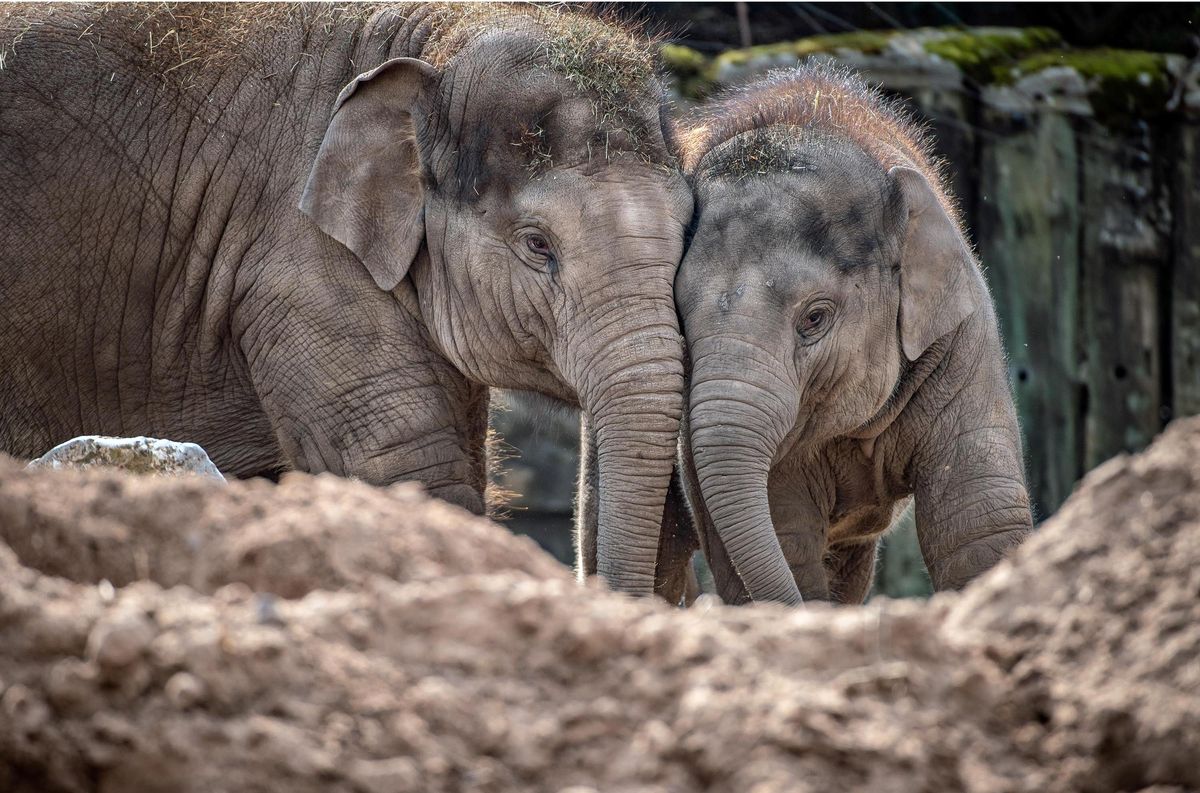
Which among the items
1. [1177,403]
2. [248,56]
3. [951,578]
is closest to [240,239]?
[248,56]

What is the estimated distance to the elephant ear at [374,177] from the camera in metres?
6.92

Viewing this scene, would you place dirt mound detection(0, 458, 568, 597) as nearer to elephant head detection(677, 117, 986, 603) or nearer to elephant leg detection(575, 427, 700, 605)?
elephant head detection(677, 117, 986, 603)

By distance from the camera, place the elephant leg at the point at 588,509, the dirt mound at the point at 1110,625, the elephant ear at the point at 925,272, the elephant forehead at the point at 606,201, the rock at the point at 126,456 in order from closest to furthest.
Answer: the dirt mound at the point at 1110,625 < the rock at the point at 126,456 < the elephant forehead at the point at 606,201 < the elephant ear at the point at 925,272 < the elephant leg at the point at 588,509

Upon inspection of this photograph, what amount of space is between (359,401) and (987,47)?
299 inches

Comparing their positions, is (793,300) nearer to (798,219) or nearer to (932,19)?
(798,219)

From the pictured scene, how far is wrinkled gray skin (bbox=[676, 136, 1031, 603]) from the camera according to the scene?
6.50 metres

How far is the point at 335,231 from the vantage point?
691 centimetres

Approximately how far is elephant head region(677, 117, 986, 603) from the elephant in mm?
160

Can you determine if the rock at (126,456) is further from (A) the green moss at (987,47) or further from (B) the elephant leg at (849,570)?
(A) the green moss at (987,47)

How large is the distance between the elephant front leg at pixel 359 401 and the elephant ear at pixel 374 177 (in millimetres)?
249

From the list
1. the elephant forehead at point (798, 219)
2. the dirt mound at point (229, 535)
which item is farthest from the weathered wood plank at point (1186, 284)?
the dirt mound at point (229, 535)

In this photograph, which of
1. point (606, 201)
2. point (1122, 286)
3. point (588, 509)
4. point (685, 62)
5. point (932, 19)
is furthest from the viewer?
point (932, 19)

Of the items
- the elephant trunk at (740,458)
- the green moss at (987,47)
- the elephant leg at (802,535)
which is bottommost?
the elephant leg at (802,535)

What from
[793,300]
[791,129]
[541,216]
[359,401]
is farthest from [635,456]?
[791,129]
